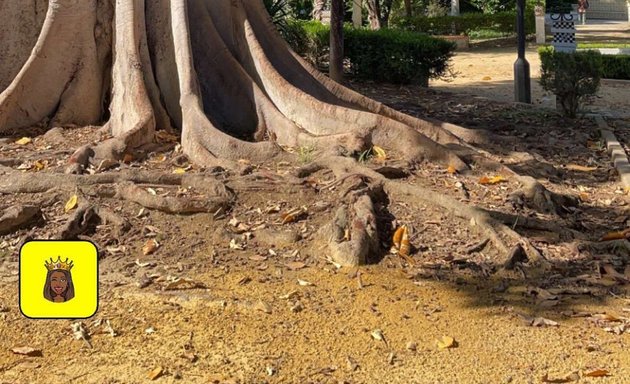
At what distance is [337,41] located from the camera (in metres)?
15.1

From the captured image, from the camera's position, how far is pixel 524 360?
4.80 m

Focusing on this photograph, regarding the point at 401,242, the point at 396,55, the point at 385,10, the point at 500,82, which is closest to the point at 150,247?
Answer: the point at 401,242

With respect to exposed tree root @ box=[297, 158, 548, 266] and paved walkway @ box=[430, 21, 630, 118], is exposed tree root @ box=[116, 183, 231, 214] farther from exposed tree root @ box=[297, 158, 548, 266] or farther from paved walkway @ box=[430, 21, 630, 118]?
paved walkway @ box=[430, 21, 630, 118]

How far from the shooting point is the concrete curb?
856 centimetres

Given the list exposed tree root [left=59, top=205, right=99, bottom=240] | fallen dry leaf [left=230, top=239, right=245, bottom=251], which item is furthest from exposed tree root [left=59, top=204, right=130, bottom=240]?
fallen dry leaf [left=230, top=239, right=245, bottom=251]

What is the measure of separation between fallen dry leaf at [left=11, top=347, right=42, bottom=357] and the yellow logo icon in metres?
1.01

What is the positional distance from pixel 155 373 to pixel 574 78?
28.3 ft

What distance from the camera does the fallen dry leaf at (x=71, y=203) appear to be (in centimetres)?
656

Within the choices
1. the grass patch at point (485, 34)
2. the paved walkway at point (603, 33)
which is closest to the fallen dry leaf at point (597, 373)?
the grass patch at point (485, 34)

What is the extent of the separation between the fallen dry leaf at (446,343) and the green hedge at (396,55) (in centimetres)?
1148

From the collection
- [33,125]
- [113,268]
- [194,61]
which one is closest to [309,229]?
[113,268]

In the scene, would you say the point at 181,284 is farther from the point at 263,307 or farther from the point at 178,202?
the point at 178,202

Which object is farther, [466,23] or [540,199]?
[466,23]

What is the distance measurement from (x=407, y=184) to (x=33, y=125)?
371 cm
